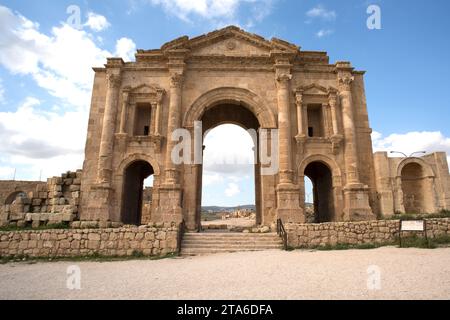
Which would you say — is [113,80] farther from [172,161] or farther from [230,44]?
[230,44]

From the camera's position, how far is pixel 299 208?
1379 centimetres

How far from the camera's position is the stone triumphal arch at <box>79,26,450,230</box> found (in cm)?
1430

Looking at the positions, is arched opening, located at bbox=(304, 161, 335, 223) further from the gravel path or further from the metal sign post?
the gravel path

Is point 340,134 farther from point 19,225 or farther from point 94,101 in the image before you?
point 19,225

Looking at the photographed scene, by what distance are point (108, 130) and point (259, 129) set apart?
27.3 feet

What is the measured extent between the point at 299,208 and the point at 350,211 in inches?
→ 103

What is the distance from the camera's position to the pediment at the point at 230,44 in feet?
53.3

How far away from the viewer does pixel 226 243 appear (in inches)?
445

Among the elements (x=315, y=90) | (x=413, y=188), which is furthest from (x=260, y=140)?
(x=413, y=188)

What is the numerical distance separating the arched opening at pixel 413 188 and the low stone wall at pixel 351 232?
4956mm

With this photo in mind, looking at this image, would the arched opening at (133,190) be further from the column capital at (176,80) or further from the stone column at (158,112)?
the column capital at (176,80)

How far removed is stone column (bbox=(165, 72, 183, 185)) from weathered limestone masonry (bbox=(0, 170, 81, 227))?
4901mm

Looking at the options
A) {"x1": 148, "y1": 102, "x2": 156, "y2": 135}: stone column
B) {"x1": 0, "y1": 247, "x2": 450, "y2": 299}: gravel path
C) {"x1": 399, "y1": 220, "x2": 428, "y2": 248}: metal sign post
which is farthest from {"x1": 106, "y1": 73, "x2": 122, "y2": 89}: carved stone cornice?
{"x1": 399, "y1": 220, "x2": 428, "y2": 248}: metal sign post
